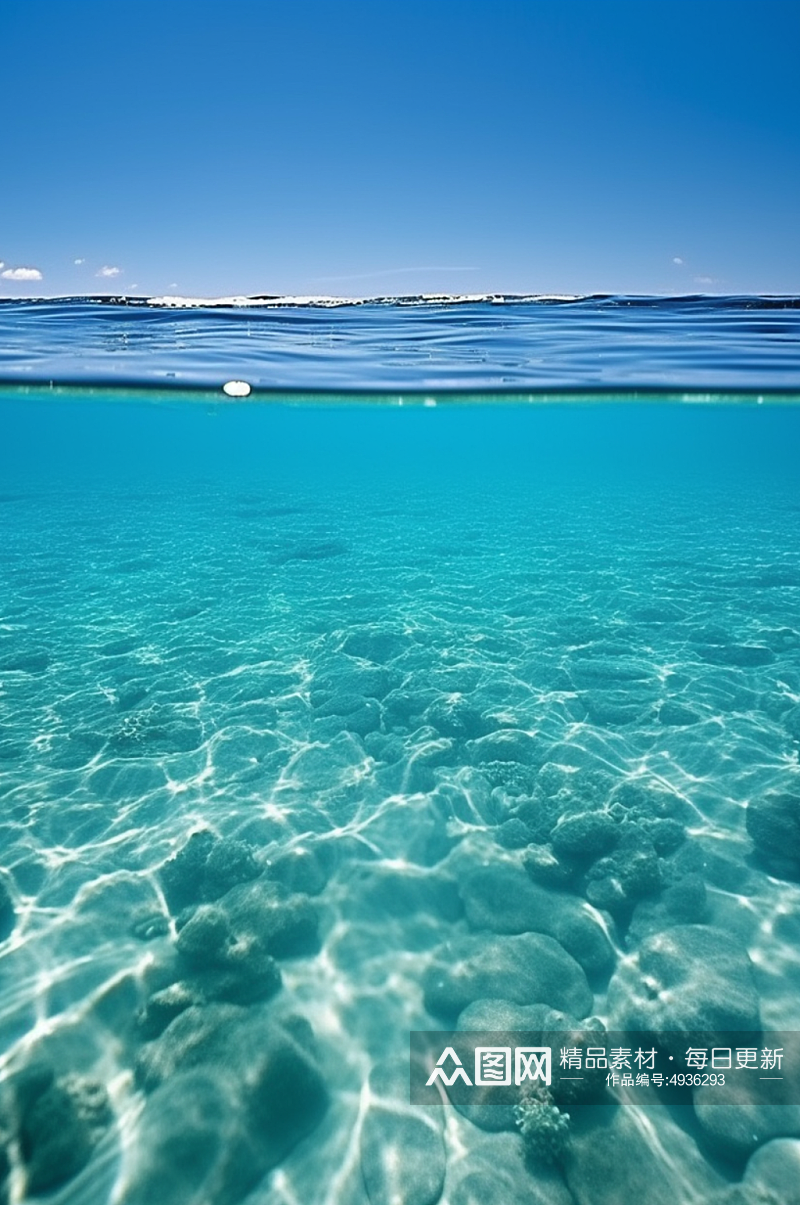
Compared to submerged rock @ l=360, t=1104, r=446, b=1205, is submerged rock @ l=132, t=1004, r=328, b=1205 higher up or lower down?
higher up

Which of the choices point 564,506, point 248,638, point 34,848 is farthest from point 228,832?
point 564,506

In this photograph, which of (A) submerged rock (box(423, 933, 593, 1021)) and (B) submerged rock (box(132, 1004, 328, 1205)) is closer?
(B) submerged rock (box(132, 1004, 328, 1205))

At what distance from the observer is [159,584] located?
18594mm

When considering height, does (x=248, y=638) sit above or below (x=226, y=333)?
below

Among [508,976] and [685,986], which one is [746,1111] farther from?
[508,976]

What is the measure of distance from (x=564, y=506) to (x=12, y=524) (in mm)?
28151

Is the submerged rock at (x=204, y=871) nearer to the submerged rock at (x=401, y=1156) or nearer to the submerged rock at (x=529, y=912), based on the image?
the submerged rock at (x=529, y=912)

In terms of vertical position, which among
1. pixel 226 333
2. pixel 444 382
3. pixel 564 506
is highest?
pixel 226 333

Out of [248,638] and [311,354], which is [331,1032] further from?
[311,354]

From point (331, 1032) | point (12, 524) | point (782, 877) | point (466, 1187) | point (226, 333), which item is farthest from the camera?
point (12, 524)

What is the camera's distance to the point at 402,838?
316 inches

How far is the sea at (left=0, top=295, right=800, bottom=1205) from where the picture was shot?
4984 mm

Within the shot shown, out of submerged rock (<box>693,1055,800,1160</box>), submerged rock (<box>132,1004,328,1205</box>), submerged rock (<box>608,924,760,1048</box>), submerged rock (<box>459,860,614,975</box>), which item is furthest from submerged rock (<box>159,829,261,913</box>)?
submerged rock (<box>693,1055,800,1160</box>)

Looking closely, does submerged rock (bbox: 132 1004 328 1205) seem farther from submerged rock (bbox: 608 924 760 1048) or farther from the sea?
submerged rock (bbox: 608 924 760 1048)
